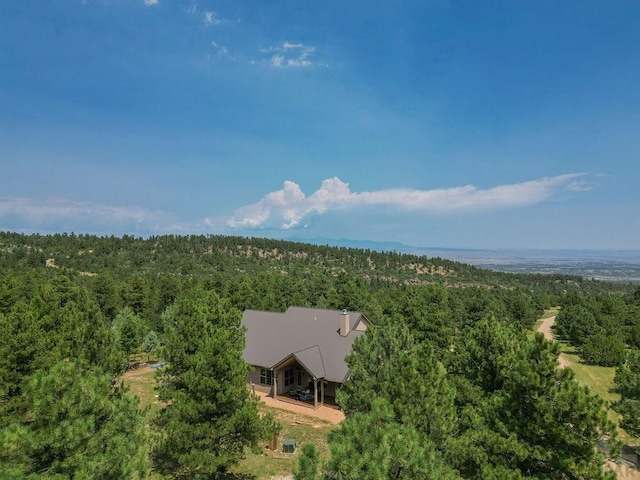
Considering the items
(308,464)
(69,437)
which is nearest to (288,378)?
(69,437)

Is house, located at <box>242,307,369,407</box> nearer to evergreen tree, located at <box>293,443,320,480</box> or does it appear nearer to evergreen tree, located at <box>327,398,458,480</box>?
evergreen tree, located at <box>327,398,458,480</box>

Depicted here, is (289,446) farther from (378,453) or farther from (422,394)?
(378,453)

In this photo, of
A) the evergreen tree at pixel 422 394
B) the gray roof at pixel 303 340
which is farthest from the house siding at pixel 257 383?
the evergreen tree at pixel 422 394

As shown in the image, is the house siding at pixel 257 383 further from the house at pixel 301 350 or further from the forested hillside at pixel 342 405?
the forested hillside at pixel 342 405

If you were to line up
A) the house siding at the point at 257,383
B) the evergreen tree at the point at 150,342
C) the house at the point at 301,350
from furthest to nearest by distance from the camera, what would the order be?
the evergreen tree at the point at 150,342 < the house siding at the point at 257,383 < the house at the point at 301,350

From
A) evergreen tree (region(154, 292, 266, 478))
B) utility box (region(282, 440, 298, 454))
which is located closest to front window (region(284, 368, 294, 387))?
utility box (region(282, 440, 298, 454))

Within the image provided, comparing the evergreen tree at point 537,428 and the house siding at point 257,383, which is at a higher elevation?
the evergreen tree at point 537,428

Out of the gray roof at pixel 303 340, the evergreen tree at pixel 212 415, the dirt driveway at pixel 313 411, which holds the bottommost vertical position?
the dirt driveway at pixel 313 411

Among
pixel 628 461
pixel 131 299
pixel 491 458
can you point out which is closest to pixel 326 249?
pixel 131 299

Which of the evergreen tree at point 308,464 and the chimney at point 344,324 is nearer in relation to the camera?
the evergreen tree at point 308,464
